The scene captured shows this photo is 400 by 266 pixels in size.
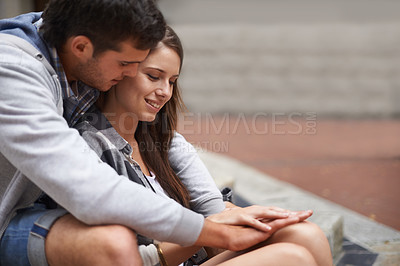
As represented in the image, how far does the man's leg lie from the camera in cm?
159

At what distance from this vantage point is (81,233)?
1.63 meters

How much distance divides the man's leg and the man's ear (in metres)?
0.60

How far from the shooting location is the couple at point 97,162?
5.28 ft

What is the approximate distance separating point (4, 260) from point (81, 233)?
0.33 meters

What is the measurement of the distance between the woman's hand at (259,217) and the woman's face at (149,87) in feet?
1.86

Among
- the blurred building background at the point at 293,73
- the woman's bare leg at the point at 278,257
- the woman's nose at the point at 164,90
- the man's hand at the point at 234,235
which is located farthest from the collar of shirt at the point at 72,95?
the blurred building background at the point at 293,73

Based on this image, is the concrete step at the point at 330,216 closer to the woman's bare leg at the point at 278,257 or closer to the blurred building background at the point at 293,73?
the woman's bare leg at the point at 278,257

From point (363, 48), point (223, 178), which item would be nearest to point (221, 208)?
point (223, 178)

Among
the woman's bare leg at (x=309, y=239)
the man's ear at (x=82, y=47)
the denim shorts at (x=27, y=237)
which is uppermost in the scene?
the man's ear at (x=82, y=47)

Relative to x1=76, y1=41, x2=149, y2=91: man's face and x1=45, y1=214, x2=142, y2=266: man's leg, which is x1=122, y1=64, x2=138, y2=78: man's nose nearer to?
x1=76, y1=41, x2=149, y2=91: man's face

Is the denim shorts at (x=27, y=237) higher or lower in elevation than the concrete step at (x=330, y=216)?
higher

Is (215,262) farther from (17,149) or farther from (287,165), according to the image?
(287,165)

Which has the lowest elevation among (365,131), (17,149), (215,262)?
(365,131)

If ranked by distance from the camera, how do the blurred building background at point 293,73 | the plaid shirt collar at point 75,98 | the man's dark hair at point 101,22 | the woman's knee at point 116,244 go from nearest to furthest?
the woman's knee at point 116,244
the man's dark hair at point 101,22
the plaid shirt collar at point 75,98
the blurred building background at point 293,73
